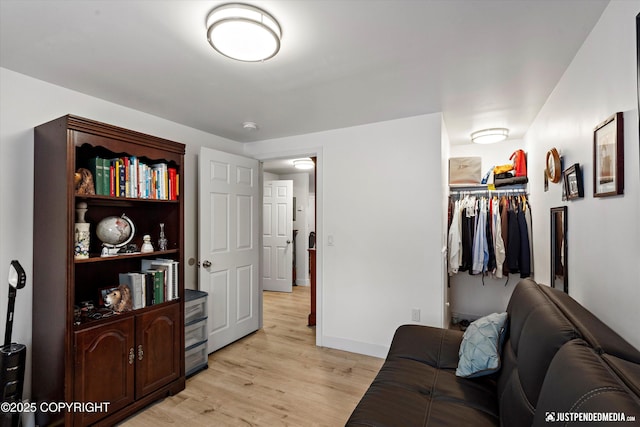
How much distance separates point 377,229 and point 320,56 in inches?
69.5

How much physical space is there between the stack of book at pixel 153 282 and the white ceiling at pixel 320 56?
53.0 inches

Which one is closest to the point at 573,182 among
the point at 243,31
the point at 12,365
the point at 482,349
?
the point at 482,349

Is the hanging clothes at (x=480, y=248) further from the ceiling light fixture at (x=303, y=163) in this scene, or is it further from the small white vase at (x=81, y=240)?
the small white vase at (x=81, y=240)

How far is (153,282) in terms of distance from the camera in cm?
232

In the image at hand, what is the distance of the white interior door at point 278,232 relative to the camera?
580cm

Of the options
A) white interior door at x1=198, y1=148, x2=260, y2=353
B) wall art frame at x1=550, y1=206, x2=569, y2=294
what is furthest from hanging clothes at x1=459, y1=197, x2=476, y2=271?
white interior door at x1=198, y1=148, x2=260, y2=353

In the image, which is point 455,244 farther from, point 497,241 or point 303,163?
point 303,163

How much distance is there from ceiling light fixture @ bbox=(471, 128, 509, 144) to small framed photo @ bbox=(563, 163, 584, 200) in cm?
153

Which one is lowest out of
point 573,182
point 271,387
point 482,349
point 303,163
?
point 271,387

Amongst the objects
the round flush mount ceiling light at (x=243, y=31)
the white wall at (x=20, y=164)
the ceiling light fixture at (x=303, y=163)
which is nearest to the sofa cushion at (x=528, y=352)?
the round flush mount ceiling light at (x=243, y=31)

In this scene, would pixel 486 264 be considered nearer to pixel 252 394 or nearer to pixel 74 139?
pixel 252 394

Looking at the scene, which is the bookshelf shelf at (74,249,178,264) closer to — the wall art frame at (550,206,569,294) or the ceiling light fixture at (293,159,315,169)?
the wall art frame at (550,206,569,294)

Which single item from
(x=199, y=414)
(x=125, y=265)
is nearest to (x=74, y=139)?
(x=125, y=265)

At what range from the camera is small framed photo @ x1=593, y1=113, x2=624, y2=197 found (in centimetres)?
125
